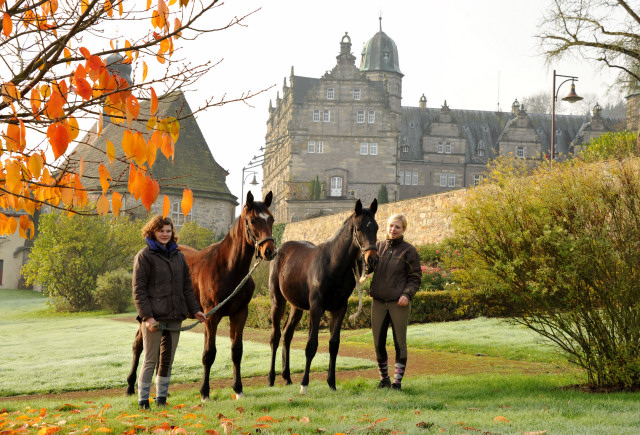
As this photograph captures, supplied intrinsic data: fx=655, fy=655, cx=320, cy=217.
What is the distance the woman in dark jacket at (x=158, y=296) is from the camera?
670cm

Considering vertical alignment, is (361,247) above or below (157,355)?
above

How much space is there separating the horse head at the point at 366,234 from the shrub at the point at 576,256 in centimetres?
130

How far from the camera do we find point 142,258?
22.0ft

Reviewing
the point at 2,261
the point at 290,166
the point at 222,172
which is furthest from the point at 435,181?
the point at 2,261

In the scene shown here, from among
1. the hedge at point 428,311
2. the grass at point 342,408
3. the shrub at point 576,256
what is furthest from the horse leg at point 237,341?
the hedge at point 428,311

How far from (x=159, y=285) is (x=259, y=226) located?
47.7 inches

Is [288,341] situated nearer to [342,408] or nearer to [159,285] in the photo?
[342,408]

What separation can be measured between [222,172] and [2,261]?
2171 centimetres

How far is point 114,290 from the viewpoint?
99.9 ft

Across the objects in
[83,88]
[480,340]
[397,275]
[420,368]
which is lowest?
[420,368]

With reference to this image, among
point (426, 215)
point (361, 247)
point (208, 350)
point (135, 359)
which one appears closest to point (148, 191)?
point (361, 247)

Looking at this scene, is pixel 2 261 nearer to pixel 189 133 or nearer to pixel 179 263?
pixel 189 133

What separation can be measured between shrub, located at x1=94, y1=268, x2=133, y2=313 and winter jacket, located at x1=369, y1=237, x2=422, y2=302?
2467 cm

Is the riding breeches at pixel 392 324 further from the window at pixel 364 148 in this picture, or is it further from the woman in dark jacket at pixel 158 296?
the window at pixel 364 148
